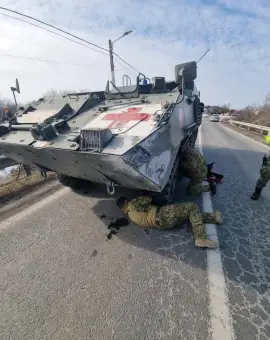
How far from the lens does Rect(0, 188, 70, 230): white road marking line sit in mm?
3963

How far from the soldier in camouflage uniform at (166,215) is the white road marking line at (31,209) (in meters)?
1.64

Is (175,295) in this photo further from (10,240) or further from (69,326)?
(10,240)

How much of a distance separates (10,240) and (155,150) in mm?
2301

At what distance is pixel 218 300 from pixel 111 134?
2.03 metres

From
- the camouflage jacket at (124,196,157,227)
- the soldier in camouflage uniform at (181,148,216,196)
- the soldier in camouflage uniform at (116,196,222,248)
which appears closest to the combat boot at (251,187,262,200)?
the soldier in camouflage uniform at (181,148,216,196)

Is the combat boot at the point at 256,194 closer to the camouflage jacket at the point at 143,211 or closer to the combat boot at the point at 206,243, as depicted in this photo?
the combat boot at the point at 206,243

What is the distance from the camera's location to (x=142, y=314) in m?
2.24

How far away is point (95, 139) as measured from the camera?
2910 mm

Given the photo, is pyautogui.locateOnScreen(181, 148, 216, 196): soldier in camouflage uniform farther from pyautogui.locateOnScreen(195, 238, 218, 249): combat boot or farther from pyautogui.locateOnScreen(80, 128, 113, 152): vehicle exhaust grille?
pyautogui.locateOnScreen(80, 128, 113, 152): vehicle exhaust grille

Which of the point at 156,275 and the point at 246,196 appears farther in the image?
the point at 246,196

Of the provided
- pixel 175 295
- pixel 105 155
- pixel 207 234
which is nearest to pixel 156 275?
pixel 175 295

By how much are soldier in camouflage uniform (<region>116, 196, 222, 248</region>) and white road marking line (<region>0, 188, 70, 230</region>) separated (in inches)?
64.6

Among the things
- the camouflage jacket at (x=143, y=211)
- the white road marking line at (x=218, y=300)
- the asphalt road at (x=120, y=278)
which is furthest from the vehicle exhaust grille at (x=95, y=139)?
the white road marking line at (x=218, y=300)

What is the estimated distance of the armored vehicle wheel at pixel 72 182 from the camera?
5215 millimetres
